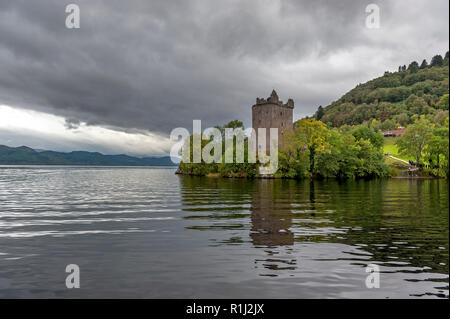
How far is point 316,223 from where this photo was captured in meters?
17.6

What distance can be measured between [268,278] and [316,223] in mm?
9705

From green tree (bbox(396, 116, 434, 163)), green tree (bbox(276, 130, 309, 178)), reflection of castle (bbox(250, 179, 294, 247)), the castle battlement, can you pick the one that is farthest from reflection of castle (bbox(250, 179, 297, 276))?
the castle battlement

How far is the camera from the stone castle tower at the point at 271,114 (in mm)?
116750

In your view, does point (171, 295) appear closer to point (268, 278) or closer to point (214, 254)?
point (268, 278)

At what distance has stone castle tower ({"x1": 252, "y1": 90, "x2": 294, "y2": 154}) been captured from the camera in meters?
117

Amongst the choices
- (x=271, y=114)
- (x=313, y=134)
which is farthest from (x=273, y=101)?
(x=313, y=134)

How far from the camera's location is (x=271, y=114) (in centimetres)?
11662

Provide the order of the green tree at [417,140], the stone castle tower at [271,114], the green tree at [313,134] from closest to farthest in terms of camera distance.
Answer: the green tree at [313,134] < the green tree at [417,140] < the stone castle tower at [271,114]

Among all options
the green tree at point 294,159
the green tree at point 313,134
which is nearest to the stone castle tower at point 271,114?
the green tree at point 294,159

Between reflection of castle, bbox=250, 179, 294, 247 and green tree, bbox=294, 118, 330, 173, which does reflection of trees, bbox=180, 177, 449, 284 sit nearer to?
reflection of castle, bbox=250, 179, 294, 247

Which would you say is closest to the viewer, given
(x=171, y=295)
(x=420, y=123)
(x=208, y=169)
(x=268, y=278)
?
(x=171, y=295)

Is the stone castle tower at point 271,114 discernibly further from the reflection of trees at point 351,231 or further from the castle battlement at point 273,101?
the reflection of trees at point 351,231
